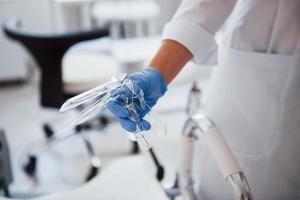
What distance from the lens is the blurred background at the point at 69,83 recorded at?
1634 mm

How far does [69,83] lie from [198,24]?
1.10 m

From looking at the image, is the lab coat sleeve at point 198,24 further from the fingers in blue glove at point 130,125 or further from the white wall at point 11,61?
the white wall at point 11,61


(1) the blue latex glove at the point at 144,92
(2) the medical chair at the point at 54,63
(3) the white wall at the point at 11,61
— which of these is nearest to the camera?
(1) the blue latex glove at the point at 144,92

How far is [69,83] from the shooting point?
172 cm

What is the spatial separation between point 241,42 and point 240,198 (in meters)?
0.31

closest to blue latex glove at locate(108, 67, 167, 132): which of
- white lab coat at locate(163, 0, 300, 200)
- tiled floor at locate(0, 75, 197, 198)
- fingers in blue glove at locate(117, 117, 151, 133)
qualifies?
fingers in blue glove at locate(117, 117, 151, 133)

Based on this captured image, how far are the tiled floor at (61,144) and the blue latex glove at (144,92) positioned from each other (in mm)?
938

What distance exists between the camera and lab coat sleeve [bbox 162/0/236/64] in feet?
2.34

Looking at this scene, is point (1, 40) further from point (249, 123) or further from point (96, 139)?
point (249, 123)

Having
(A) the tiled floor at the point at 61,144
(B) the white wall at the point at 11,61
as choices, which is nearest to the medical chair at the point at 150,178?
(A) the tiled floor at the point at 61,144

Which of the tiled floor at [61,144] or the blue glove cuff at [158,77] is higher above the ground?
the blue glove cuff at [158,77]

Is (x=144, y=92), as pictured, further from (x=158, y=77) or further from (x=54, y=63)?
(x=54, y=63)

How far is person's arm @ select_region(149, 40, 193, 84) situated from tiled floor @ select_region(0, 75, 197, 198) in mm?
897

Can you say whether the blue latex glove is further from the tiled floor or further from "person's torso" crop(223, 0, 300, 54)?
the tiled floor
